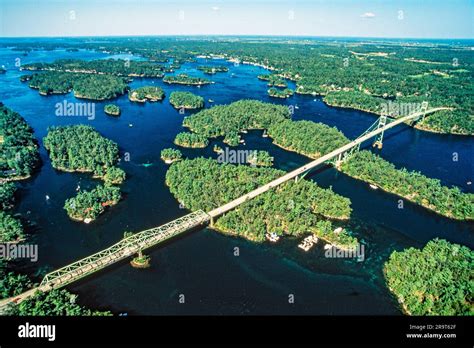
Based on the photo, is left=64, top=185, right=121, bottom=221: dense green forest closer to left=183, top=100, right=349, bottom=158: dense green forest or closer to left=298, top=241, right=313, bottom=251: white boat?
left=298, top=241, right=313, bottom=251: white boat

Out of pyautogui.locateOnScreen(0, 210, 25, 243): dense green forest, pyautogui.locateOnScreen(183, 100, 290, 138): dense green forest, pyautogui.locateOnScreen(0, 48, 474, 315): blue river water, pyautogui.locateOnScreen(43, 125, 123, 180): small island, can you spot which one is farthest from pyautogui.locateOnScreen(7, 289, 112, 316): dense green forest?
pyautogui.locateOnScreen(183, 100, 290, 138): dense green forest

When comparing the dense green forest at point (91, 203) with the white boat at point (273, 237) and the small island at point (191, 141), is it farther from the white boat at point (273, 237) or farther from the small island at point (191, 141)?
the small island at point (191, 141)

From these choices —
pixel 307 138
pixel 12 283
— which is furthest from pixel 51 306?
pixel 307 138

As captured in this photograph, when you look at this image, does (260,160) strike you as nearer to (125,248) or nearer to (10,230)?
(125,248)

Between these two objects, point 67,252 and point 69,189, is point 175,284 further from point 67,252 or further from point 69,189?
point 69,189

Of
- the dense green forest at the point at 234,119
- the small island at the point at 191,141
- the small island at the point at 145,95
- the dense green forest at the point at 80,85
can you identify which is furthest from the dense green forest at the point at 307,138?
the dense green forest at the point at 80,85
